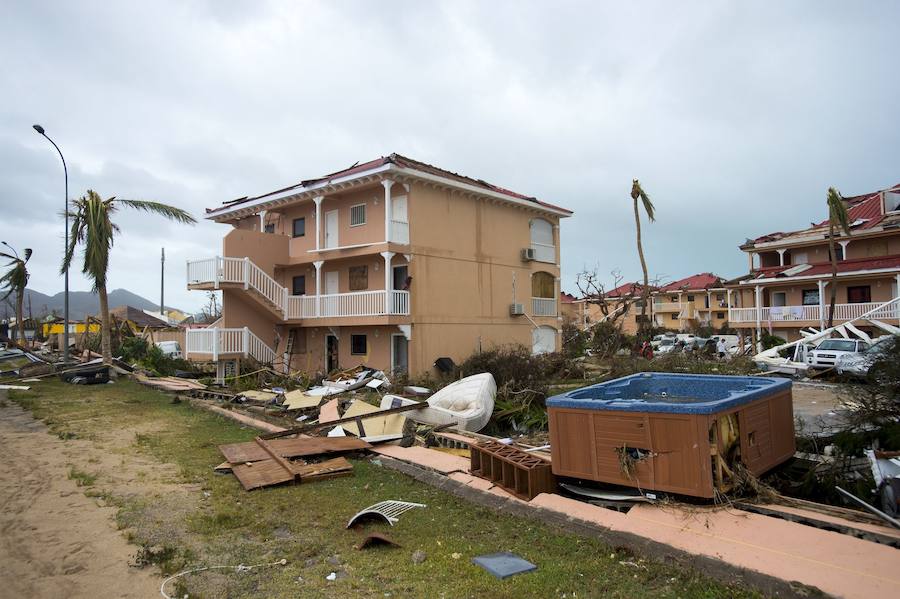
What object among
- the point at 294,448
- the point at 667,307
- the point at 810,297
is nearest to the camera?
the point at 294,448

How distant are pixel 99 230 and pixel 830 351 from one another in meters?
30.8

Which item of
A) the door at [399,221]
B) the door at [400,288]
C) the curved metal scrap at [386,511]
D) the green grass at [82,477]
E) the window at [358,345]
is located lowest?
the curved metal scrap at [386,511]

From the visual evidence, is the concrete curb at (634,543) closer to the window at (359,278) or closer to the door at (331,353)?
the window at (359,278)

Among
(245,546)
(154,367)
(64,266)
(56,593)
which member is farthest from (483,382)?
(64,266)

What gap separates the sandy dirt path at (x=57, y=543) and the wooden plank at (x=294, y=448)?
237 centimetres

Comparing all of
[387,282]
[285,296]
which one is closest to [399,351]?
[387,282]

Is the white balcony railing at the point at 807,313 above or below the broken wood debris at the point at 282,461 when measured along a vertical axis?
above

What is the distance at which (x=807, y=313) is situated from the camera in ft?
114

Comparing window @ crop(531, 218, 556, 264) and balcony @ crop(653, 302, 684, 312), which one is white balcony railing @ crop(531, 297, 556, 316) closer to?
window @ crop(531, 218, 556, 264)

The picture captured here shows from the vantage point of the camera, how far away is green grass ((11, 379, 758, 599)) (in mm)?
4762

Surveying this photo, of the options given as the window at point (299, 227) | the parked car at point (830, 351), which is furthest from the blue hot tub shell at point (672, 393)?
the window at point (299, 227)

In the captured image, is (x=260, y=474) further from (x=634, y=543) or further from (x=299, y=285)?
(x=299, y=285)

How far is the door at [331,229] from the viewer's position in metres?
24.1

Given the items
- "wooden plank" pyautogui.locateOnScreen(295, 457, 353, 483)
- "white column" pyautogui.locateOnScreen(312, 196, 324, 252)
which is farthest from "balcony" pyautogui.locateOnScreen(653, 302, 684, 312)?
"wooden plank" pyautogui.locateOnScreen(295, 457, 353, 483)
